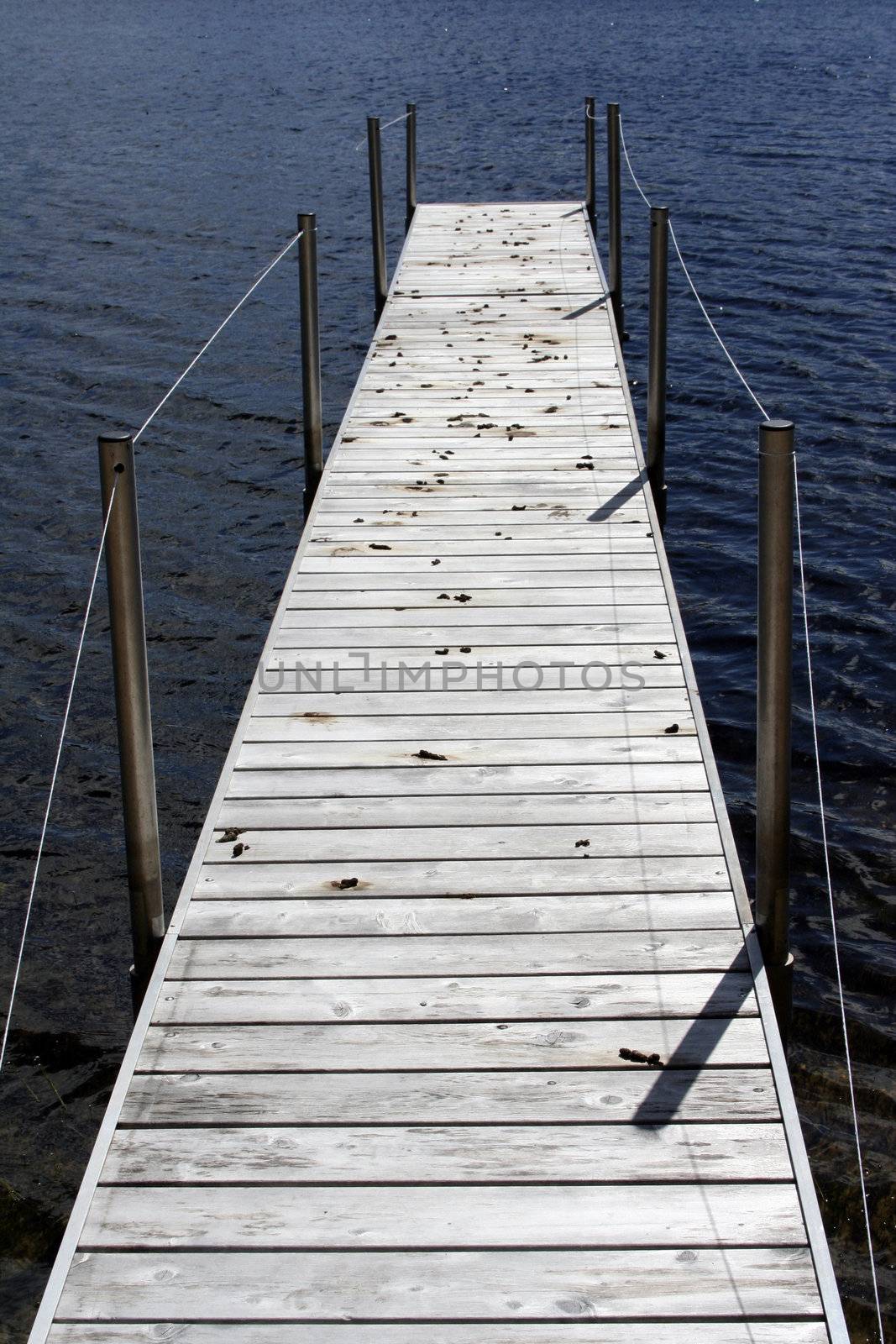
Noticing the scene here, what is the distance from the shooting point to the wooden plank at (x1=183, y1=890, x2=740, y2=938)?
3.40m

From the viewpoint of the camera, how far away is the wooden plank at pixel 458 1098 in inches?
112

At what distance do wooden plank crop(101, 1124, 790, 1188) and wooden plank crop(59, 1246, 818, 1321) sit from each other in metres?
0.18

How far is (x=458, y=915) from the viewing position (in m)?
3.46

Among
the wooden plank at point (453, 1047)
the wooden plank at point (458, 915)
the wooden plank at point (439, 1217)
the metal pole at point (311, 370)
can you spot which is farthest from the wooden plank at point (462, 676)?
the metal pole at point (311, 370)

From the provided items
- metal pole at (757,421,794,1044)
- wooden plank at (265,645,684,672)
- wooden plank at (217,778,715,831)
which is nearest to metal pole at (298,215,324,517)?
wooden plank at (265,645,684,672)

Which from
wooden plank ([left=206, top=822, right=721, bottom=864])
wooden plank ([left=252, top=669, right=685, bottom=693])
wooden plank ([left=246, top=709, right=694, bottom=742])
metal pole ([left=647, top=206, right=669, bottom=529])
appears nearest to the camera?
wooden plank ([left=206, top=822, right=721, bottom=864])

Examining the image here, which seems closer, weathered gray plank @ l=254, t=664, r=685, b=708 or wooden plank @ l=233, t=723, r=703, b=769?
wooden plank @ l=233, t=723, r=703, b=769

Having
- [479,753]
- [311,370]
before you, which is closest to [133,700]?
[479,753]

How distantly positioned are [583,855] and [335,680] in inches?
49.3

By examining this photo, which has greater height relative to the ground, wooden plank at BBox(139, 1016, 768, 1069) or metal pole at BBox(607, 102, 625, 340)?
metal pole at BBox(607, 102, 625, 340)

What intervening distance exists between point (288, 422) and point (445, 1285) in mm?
8617

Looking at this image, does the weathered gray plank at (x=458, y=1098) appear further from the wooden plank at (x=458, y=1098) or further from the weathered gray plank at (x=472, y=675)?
the weathered gray plank at (x=472, y=675)

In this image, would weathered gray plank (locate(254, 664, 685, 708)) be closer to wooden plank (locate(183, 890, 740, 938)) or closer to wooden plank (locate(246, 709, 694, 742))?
wooden plank (locate(246, 709, 694, 742))

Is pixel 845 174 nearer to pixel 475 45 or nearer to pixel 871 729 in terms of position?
pixel 871 729
